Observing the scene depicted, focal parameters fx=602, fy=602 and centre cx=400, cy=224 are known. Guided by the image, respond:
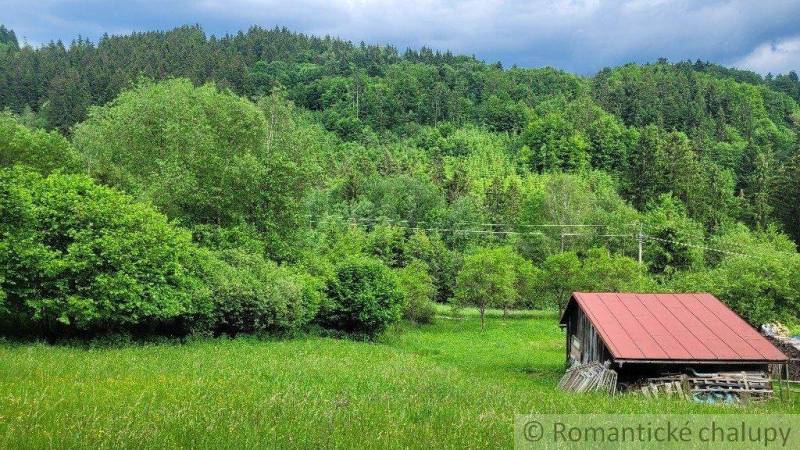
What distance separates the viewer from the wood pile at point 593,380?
76.8 ft

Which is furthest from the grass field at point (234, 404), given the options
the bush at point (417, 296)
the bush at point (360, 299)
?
the bush at point (417, 296)

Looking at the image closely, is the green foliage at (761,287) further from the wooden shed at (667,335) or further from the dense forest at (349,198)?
the wooden shed at (667,335)

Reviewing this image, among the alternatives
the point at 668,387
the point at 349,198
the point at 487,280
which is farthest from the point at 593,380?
the point at 349,198

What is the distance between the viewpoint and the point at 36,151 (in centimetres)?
3922

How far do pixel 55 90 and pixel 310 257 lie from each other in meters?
98.1

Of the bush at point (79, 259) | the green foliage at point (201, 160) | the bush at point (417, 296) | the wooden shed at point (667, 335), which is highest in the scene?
the green foliage at point (201, 160)

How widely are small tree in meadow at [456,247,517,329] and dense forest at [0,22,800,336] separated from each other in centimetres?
22

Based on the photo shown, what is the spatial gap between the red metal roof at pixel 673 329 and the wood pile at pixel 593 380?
4.18 feet

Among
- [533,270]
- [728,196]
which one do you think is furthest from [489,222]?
[728,196]

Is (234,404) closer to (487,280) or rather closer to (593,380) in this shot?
(593,380)

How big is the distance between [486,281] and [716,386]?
36881 millimetres

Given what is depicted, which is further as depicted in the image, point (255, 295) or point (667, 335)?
point (255, 295)

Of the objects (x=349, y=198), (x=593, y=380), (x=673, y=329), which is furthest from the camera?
(x=349, y=198)

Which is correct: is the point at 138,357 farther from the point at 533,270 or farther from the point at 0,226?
the point at 533,270
